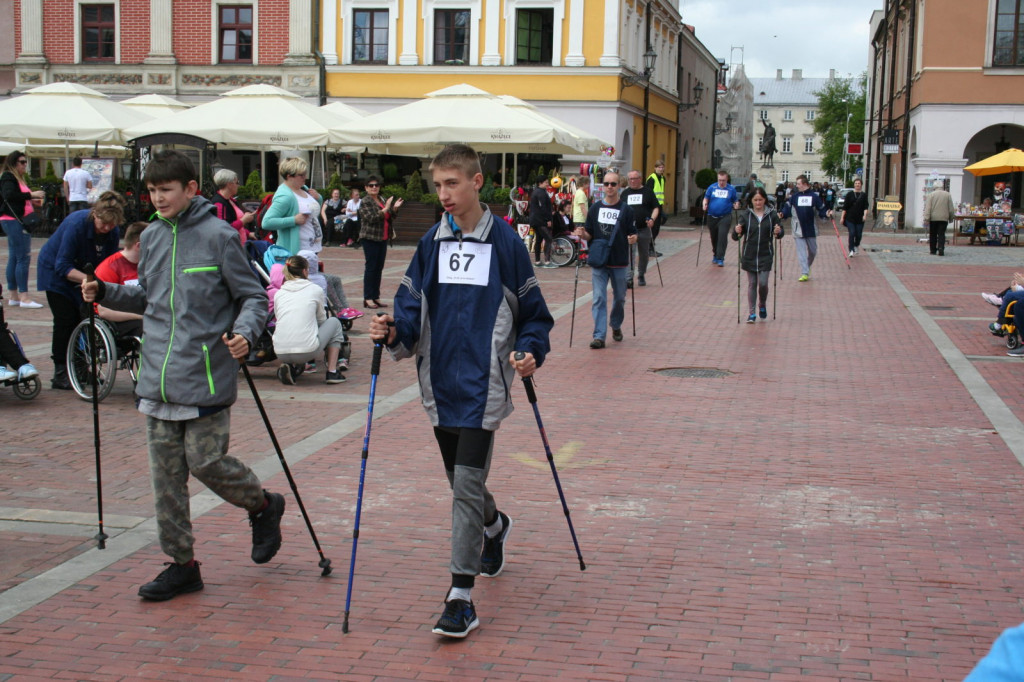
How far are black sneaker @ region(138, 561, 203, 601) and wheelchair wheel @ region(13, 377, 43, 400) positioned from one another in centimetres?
474

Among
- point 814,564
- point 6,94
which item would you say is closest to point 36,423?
point 814,564

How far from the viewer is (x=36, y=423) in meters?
8.42

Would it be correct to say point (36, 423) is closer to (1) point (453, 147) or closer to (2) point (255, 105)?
(1) point (453, 147)

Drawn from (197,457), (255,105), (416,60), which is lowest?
(197,457)

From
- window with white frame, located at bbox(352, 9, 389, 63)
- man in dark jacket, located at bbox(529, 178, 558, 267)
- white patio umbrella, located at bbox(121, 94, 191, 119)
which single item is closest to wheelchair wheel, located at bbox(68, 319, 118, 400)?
man in dark jacket, located at bbox(529, 178, 558, 267)

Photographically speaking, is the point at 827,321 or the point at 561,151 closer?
the point at 827,321

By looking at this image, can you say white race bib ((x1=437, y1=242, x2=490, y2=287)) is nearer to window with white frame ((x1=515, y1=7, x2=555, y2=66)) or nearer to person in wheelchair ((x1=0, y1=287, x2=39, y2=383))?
person in wheelchair ((x1=0, y1=287, x2=39, y2=383))

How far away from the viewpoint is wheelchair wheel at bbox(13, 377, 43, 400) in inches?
359

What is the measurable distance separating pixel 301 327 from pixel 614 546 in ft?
16.9

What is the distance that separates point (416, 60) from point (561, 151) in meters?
12.5

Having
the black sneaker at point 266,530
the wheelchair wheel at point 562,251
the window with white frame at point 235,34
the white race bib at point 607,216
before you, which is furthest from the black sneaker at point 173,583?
the window with white frame at point 235,34

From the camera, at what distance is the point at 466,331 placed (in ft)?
15.5

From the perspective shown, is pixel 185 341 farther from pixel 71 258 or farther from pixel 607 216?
pixel 607 216

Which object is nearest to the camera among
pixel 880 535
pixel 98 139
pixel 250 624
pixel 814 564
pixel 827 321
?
pixel 250 624
